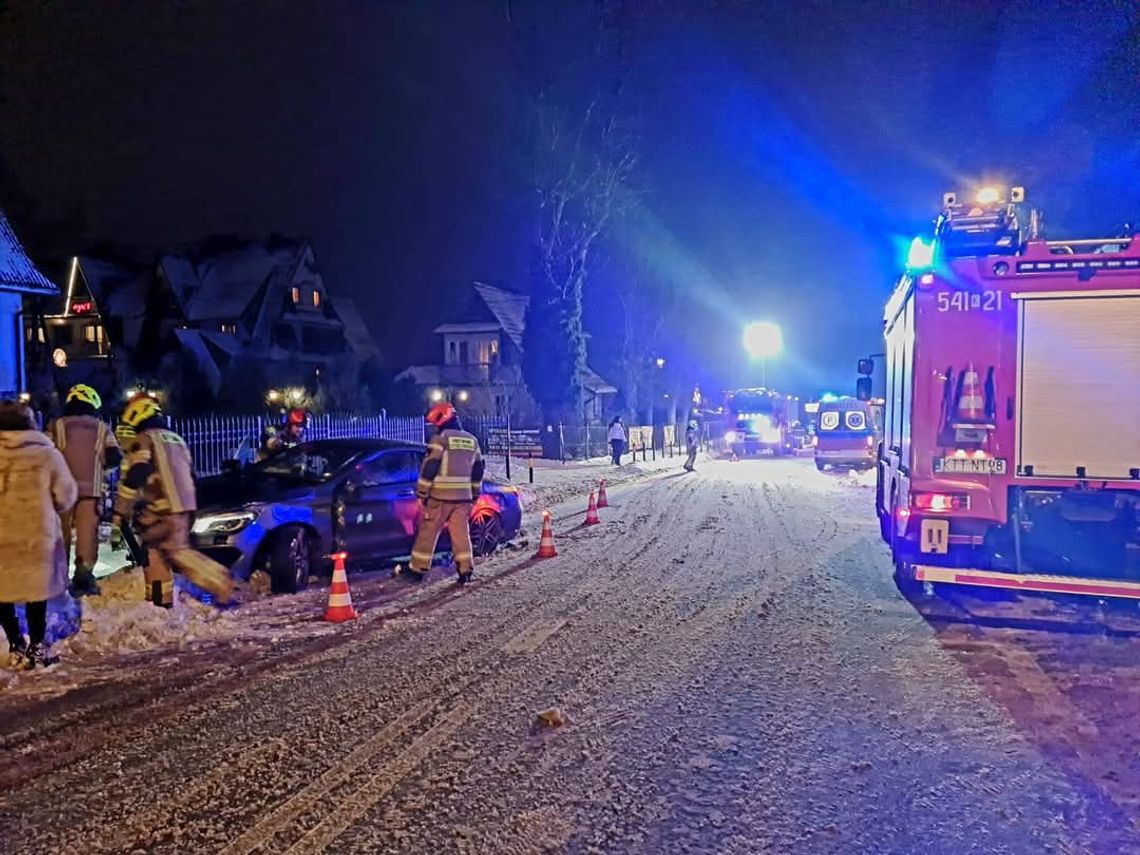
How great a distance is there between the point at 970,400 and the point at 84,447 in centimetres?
833

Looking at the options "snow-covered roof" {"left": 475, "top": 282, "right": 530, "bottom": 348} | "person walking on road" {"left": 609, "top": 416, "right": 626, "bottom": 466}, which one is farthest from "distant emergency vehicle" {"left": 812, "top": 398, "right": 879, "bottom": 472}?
"snow-covered roof" {"left": 475, "top": 282, "right": 530, "bottom": 348}

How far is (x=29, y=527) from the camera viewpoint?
610 cm

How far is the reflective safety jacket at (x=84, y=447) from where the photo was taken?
8342mm

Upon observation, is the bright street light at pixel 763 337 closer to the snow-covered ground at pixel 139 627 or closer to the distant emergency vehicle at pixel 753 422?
the distant emergency vehicle at pixel 753 422

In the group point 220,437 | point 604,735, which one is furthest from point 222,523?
point 220,437

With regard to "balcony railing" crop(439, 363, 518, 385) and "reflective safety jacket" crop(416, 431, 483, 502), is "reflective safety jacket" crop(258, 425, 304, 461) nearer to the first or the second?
"reflective safety jacket" crop(416, 431, 483, 502)

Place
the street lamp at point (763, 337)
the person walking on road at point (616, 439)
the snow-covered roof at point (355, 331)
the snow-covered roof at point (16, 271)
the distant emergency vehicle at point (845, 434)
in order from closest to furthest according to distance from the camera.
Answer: the snow-covered roof at point (16, 271), the distant emergency vehicle at point (845, 434), the person walking on road at point (616, 439), the snow-covered roof at point (355, 331), the street lamp at point (763, 337)

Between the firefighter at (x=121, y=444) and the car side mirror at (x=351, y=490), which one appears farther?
the car side mirror at (x=351, y=490)

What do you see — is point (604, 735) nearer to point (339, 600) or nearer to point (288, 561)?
point (339, 600)

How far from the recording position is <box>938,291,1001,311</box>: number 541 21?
7.88 m

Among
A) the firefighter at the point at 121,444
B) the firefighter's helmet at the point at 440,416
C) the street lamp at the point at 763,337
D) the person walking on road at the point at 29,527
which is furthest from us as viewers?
the street lamp at the point at 763,337

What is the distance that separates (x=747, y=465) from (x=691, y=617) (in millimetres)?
27060

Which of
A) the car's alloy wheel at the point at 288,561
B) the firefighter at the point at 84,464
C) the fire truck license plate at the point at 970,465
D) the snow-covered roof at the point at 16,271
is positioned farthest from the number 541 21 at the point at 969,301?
the snow-covered roof at the point at 16,271

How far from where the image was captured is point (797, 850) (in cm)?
381
